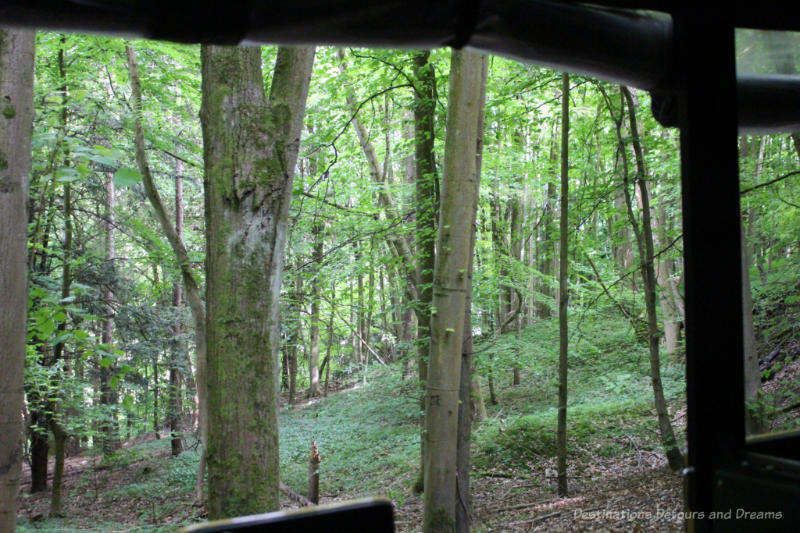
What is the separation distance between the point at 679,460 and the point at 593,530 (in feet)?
6.08

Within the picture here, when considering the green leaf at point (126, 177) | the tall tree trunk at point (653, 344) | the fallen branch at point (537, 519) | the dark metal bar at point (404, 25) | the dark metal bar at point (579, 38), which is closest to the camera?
the dark metal bar at point (404, 25)

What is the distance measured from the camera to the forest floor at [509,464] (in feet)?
23.5

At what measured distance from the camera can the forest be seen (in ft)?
12.2

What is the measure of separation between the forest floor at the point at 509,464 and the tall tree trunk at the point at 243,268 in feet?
13.9

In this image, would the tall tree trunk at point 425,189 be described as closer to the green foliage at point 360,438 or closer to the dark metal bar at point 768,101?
the green foliage at point 360,438

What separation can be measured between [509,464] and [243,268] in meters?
7.37

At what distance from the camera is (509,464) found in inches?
381

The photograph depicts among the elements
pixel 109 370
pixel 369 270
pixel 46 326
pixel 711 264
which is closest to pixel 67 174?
pixel 46 326

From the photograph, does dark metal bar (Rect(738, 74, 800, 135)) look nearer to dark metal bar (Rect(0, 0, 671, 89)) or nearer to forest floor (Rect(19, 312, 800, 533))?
dark metal bar (Rect(0, 0, 671, 89))

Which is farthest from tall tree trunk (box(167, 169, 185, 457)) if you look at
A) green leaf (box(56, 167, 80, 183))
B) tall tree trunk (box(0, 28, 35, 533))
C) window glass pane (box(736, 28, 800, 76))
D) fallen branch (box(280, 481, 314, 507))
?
window glass pane (box(736, 28, 800, 76))

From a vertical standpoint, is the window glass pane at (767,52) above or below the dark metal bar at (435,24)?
above

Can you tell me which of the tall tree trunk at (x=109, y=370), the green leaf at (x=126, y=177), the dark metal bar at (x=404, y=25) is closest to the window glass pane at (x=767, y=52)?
the dark metal bar at (x=404, y=25)

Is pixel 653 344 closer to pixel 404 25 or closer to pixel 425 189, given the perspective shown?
pixel 425 189

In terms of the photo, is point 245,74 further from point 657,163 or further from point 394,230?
point 657,163
